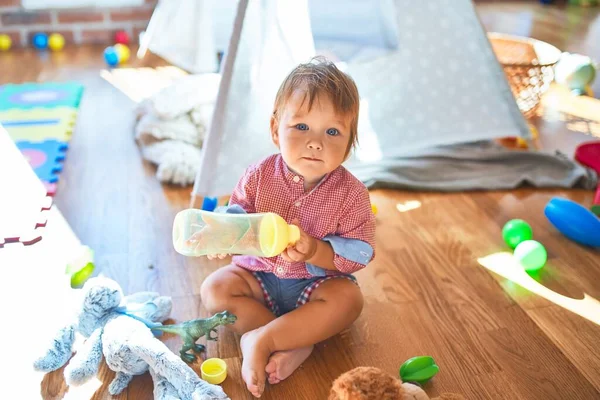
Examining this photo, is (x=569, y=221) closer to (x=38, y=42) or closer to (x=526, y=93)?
(x=526, y=93)

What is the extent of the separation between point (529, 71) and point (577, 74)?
1.81 ft

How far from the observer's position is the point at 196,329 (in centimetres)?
104

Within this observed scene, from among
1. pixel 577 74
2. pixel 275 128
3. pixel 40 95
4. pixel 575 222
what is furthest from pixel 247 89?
pixel 577 74

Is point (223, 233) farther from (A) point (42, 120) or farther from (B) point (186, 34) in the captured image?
(A) point (42, 120)

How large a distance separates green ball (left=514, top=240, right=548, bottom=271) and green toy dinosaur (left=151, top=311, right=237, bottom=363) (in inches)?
25.0

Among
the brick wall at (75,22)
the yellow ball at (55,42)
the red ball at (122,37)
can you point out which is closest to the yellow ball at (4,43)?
the brick wall at (75,22)

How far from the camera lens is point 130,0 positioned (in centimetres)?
290

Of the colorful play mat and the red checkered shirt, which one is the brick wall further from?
the red checkered shirt

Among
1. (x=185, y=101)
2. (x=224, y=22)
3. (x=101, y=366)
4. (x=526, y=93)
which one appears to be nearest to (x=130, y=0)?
(x=224, y=22)

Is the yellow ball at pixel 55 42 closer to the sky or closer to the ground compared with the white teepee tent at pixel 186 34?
closer to the ground

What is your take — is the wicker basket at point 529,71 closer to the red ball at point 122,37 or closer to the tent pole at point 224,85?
the tent pole at point 224,85

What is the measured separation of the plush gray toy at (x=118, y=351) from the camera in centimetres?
94

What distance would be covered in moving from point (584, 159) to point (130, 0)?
2087mm

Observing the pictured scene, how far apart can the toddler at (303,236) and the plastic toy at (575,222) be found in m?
0.60
